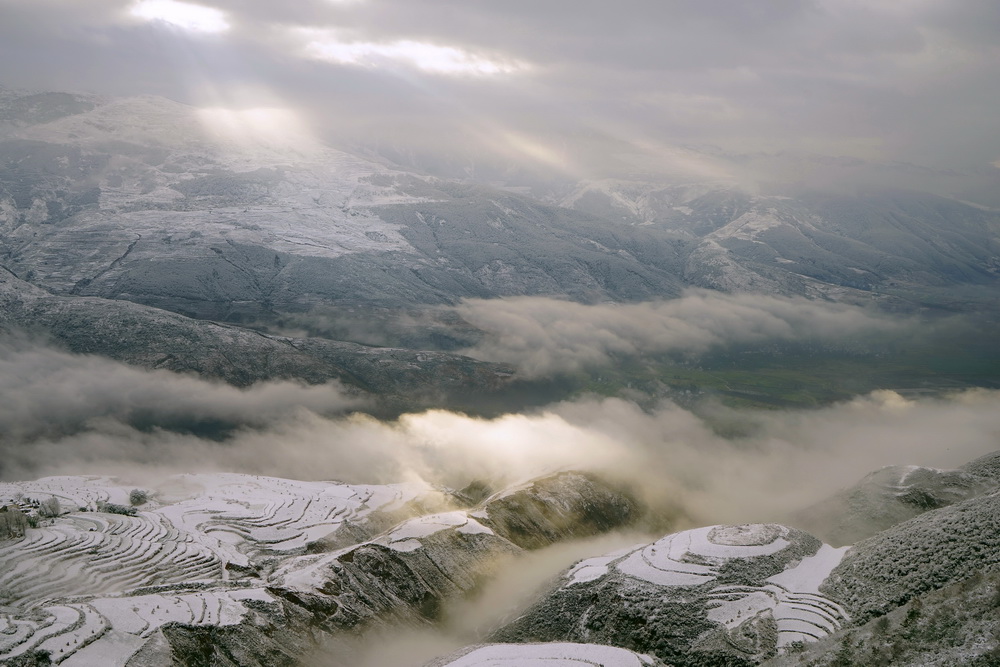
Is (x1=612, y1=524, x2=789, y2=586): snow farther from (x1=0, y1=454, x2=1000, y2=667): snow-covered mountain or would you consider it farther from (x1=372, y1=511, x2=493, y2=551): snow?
(x1=372, y1=511, x2=493, y2=551): snow

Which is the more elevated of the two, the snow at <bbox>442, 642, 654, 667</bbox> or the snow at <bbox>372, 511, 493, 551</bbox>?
the snow at <bbox>442, 642, 654, 667</bbox>

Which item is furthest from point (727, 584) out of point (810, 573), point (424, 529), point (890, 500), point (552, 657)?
point (890, 500)

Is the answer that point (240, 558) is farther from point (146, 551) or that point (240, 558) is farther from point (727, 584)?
point (727, 584)

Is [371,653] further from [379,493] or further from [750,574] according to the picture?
[379,493]

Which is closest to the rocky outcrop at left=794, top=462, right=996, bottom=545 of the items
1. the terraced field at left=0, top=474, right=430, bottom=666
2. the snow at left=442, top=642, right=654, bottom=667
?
the snow at left=442, top=642, right=654, bottom=667

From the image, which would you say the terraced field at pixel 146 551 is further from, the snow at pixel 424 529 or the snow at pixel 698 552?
the snow at pixel 698 552

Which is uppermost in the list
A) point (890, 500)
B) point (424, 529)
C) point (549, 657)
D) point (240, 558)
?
point (549, 657)

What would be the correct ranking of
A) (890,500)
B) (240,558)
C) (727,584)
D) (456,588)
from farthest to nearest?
(890,500) < (456,588) < (240,558) < (727,584)

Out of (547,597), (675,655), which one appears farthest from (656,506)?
(675,655)
